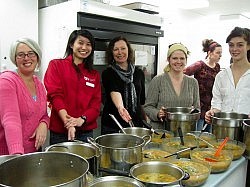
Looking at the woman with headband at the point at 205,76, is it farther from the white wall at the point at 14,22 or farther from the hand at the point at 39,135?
the hand at the point at 39,135

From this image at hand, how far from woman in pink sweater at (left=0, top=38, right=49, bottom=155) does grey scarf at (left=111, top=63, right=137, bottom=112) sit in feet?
2.30

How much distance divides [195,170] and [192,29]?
12.6 ft

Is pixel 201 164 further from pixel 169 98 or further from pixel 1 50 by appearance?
pixel 1 50

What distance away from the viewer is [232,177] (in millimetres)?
1278

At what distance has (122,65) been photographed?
2068 millimetres

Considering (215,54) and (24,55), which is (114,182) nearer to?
(24,55)

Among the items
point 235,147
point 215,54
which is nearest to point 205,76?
point 215,54

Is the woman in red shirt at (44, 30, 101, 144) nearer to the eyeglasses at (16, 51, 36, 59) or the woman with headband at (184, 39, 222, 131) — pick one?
the eyeglasses at (16, 51, 36, 59)

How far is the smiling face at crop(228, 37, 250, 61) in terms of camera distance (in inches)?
69.1

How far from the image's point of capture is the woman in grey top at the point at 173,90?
1897 mm

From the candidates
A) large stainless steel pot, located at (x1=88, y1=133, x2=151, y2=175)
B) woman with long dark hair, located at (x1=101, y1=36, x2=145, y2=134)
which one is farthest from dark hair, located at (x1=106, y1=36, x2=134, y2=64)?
large stainless steel pot, located at (x1=88, y1=133, x2=151, y2=175)

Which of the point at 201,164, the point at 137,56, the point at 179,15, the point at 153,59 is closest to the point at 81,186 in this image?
the point at 201,164

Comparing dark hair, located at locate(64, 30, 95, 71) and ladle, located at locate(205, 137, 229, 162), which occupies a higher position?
dark hair, located at locate(64, 30, 95, 71)

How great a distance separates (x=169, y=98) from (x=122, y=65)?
1.57ft
